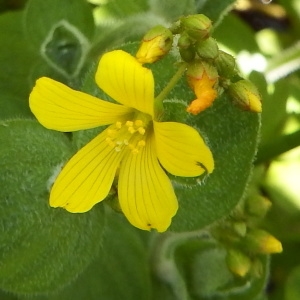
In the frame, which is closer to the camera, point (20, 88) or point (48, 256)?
point (48, 256)

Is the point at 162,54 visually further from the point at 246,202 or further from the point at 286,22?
the point at 286,22

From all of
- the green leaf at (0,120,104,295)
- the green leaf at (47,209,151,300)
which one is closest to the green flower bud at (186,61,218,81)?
the green leaf at (0,120,104,295)

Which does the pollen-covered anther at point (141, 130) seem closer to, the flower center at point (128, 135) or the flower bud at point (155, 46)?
the flower center at point (128, 135)

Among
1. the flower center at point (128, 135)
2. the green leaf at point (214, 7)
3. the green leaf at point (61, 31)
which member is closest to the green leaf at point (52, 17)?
the green leaf at point (61, 31)

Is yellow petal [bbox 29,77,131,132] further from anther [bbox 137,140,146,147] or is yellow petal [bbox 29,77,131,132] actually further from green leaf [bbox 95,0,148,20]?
green leaf [bbox 95,0,148,20]

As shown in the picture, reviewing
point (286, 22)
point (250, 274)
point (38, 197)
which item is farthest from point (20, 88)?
point (286, 22)

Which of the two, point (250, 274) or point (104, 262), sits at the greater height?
point (250, 274)
